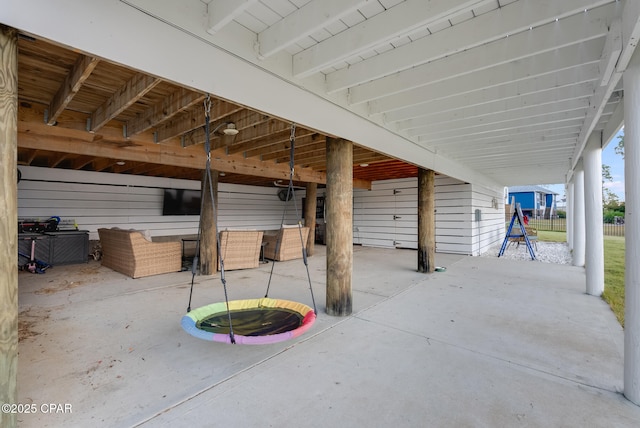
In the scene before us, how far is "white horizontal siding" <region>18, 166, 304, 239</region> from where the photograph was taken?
6695mm

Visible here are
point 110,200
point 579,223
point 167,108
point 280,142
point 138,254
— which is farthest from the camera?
point 110,200

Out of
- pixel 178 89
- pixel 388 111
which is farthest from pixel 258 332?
pixel 388 111

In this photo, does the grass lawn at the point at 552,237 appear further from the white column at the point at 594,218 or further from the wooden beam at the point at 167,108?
the wooden beam at the point at 167,108

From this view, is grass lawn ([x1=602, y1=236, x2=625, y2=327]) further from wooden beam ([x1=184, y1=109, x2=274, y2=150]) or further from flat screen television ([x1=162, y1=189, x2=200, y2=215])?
flat screen television ([x1=162, y1=189, x2=200, y2=215])

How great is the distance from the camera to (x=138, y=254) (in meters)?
5.07

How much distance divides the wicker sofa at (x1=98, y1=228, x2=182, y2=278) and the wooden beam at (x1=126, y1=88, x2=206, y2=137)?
1995mm

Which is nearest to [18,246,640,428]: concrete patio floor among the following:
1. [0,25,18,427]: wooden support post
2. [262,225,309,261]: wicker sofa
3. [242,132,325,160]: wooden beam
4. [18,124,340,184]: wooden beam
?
[0,25,18,427]: wooden support post

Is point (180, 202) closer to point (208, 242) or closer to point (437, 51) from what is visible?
point (208, 242)

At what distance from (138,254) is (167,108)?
312 cm

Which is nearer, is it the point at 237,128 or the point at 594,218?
the point at 237,128

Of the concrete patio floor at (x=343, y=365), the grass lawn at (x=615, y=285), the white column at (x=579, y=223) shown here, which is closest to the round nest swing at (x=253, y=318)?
the concrete patio floor at (x=343, y=365)

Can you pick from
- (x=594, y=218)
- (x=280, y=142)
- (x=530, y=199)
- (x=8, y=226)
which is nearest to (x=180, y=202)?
(x=280, y=142)

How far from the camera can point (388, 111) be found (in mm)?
3391

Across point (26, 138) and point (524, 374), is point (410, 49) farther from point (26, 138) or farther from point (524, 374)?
point (26, 138)
